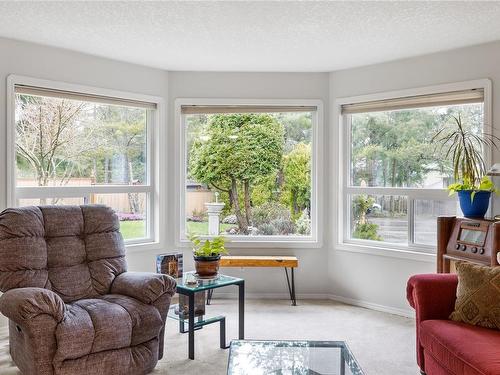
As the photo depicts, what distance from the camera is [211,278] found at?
3566 millimetres

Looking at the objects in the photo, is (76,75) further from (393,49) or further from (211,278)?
(393,49)

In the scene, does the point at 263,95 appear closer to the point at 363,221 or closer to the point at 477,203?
the point at 363,221

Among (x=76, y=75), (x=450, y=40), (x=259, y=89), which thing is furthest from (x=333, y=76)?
(x=76, y=75)

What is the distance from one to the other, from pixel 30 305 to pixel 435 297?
2322 mm

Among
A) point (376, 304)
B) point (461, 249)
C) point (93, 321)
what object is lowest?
point (376, 304)

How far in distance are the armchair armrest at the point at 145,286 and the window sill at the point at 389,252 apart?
220 centimetres

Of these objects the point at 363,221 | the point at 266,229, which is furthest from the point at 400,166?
the point at 266,229

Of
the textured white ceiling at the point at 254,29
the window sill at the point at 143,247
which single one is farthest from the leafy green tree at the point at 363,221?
the window sill at the point at 143,247

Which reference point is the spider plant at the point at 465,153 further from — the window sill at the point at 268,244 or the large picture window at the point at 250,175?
the window sill at the point at 268,244

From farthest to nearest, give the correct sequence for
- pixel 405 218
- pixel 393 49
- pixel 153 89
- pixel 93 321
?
1. pixel 153 89
2. pixel 405 218
3. pixel 393 49
4. pixel 93 321

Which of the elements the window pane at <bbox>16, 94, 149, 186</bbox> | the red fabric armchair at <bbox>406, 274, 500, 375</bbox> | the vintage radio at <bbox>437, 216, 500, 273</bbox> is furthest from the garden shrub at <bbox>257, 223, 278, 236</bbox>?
the red fabric armchair at <bbox>406, 274, 500, 375</bbox>

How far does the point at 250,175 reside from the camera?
504 centimetres

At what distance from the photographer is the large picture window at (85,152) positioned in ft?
13.3

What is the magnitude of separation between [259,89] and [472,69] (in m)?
2.00
